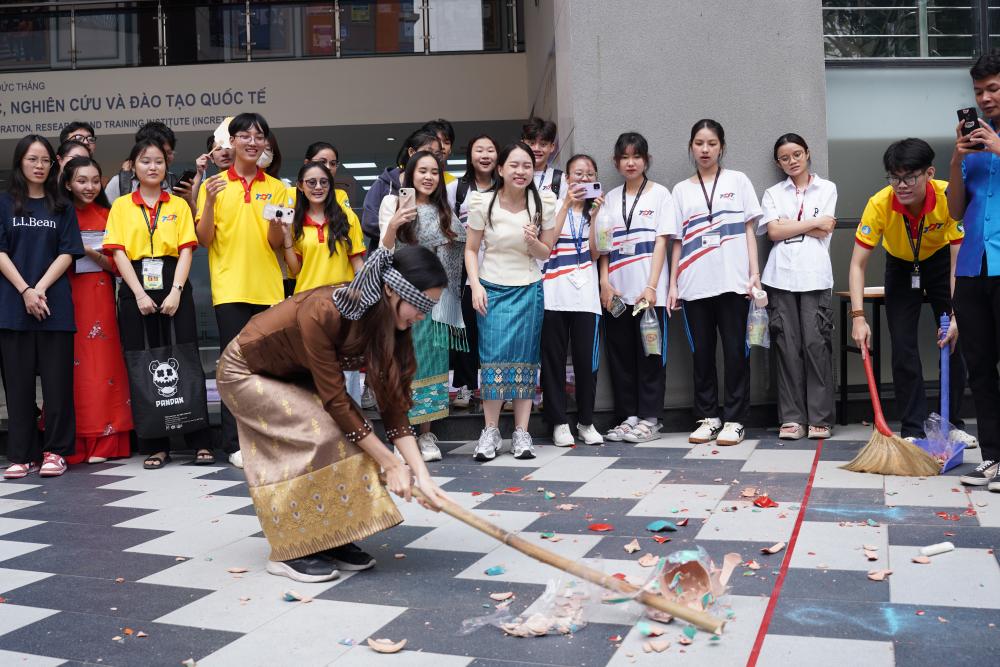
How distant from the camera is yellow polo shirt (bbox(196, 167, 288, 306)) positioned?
4508 millimetres

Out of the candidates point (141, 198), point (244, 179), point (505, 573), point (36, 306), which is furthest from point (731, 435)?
point (36, 306)

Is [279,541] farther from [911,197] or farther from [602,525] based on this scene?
[911,197]

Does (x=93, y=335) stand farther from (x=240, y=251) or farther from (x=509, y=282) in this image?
(x=509, y=282)

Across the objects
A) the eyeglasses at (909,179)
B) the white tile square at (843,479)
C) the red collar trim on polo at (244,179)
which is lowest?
the white tile square at (843,479)

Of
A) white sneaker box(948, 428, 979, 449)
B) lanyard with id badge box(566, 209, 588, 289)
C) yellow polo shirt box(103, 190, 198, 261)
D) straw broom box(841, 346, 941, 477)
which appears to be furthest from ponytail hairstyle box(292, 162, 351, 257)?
white sneaker box(948, 428, 979, 449)

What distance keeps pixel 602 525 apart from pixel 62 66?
29.7 feet

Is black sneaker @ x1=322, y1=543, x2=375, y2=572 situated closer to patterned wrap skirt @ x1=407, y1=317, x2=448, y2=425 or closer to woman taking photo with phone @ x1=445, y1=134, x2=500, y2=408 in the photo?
patterned wrap skirt @ x1=407, y1=317, x2=448, y2=425

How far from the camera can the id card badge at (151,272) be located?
4.53 meters

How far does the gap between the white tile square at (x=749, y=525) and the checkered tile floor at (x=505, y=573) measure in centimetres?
1

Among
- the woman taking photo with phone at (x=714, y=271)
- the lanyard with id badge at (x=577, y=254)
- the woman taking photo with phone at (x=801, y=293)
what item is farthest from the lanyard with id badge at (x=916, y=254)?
the lanyard with id badge at (x=577, y=254)

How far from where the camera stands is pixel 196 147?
34.6ft

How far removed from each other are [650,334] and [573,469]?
95 cm

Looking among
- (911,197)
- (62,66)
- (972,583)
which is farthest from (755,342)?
(62,66)

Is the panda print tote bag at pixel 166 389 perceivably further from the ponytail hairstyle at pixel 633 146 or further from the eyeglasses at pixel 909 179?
the eyeglasses at pixel 909 179
